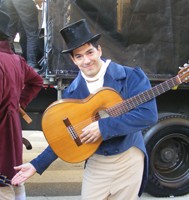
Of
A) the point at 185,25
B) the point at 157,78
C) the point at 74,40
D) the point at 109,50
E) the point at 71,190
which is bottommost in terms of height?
the point at 71,190

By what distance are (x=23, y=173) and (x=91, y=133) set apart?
1.71 ft

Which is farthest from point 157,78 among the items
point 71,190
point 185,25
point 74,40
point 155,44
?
point 74,40

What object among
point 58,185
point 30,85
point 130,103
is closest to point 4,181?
point 30,85

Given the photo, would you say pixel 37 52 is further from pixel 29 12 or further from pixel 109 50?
pixel 109 50

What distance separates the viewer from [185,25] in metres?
4.42

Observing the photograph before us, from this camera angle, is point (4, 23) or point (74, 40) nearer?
point (74, 40)

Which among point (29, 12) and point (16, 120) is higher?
point (29, 12)

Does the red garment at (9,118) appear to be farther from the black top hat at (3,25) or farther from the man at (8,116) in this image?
the black top hat at (3,25)

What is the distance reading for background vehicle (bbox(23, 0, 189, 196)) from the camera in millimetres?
4230

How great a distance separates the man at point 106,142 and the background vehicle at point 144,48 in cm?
166

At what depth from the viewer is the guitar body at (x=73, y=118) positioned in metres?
2.48

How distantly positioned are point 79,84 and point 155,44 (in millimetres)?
2017

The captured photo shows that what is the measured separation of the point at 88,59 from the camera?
2.49 m

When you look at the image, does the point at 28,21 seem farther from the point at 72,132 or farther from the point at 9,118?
the point at 72,132
